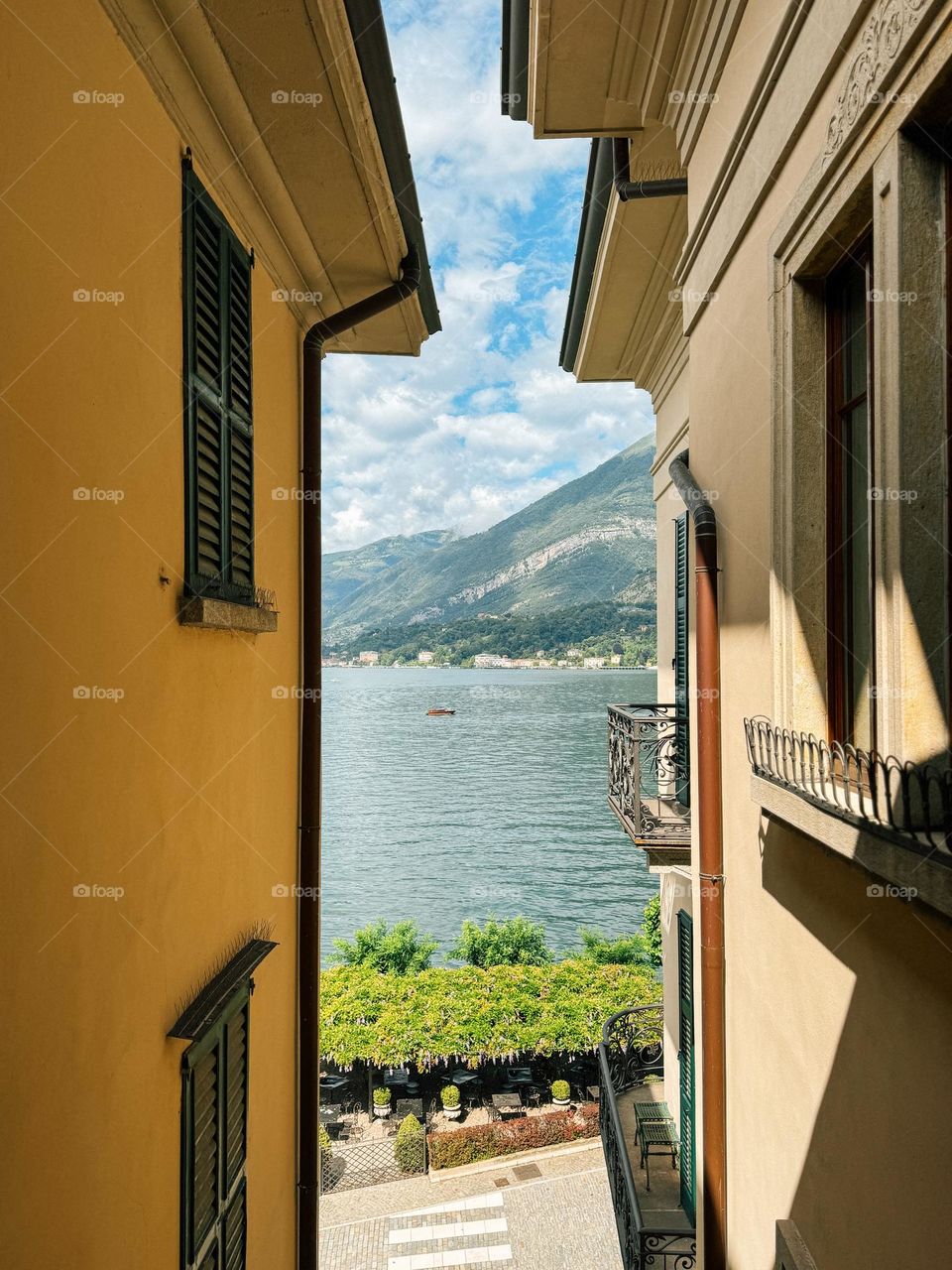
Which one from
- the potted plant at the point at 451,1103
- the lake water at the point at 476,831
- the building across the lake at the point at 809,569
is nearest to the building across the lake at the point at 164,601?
the building across the lake at the point at 809,569

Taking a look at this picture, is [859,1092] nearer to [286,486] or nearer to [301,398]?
[286,486]

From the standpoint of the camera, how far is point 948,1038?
6.30 ft

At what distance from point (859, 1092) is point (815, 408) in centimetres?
232

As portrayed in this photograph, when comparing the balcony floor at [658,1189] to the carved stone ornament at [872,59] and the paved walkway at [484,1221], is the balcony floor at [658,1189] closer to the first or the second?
the paved walkway at [484,1221]

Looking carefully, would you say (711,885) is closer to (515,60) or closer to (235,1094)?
(235,1094)

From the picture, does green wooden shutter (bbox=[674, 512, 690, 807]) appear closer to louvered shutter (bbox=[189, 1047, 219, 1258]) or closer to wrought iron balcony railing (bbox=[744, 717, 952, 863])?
wrought iron balcony railing (bbox=[744, 717, 952, 863])

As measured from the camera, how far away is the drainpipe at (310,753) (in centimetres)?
552

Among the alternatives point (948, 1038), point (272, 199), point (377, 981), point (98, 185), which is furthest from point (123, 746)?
point (377, 981)

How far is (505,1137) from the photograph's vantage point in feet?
57.0

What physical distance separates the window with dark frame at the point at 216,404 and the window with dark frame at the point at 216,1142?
2.09m

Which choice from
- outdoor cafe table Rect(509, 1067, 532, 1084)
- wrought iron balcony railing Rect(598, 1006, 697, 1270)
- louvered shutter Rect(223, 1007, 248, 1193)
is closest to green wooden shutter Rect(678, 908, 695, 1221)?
wrought iron balcony railing Rect(598, 1006, 697, 1270)

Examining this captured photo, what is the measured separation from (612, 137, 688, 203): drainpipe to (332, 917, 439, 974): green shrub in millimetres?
30017

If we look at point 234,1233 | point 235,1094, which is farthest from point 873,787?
point 234,1233

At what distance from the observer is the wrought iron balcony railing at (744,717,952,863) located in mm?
1854
